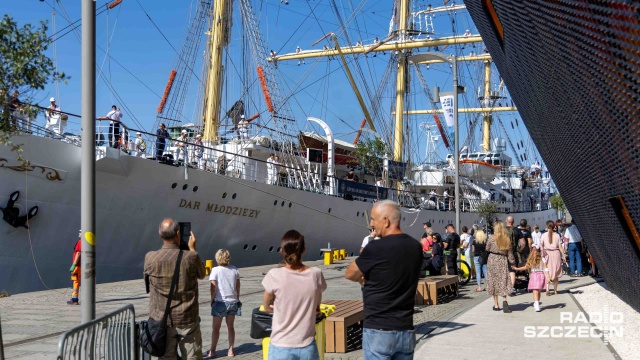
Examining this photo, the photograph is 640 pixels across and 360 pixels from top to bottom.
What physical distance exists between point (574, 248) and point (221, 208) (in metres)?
10.1

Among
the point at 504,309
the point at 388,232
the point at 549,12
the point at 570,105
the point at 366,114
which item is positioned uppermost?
the point at 366,114

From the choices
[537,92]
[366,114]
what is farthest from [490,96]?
[537,92]

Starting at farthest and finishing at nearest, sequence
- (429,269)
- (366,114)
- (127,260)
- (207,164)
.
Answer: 1. (366,114)
2. (207,164)
3. (127,260)
4. (429,269)

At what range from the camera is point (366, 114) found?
121 feet

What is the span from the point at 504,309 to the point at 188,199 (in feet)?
37.1

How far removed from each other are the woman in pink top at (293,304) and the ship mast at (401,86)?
3602cm

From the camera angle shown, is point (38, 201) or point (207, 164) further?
point (207, 164)

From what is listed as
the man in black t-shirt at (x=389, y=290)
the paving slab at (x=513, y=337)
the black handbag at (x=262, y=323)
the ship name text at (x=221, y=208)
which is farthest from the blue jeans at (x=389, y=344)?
the ship name text at (x=221, y=208)

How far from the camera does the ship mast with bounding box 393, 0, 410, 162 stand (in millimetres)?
40469

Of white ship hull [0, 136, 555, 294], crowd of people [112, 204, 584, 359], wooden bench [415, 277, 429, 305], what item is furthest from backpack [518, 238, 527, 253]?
white ship hull [0, 136, 555, 294]

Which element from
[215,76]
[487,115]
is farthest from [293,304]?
[487,115]

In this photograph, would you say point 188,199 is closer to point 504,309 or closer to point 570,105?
point 504,309

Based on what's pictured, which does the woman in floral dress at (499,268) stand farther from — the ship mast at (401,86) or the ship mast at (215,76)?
the ship mast at (401,86)

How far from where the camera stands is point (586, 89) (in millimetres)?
4227
